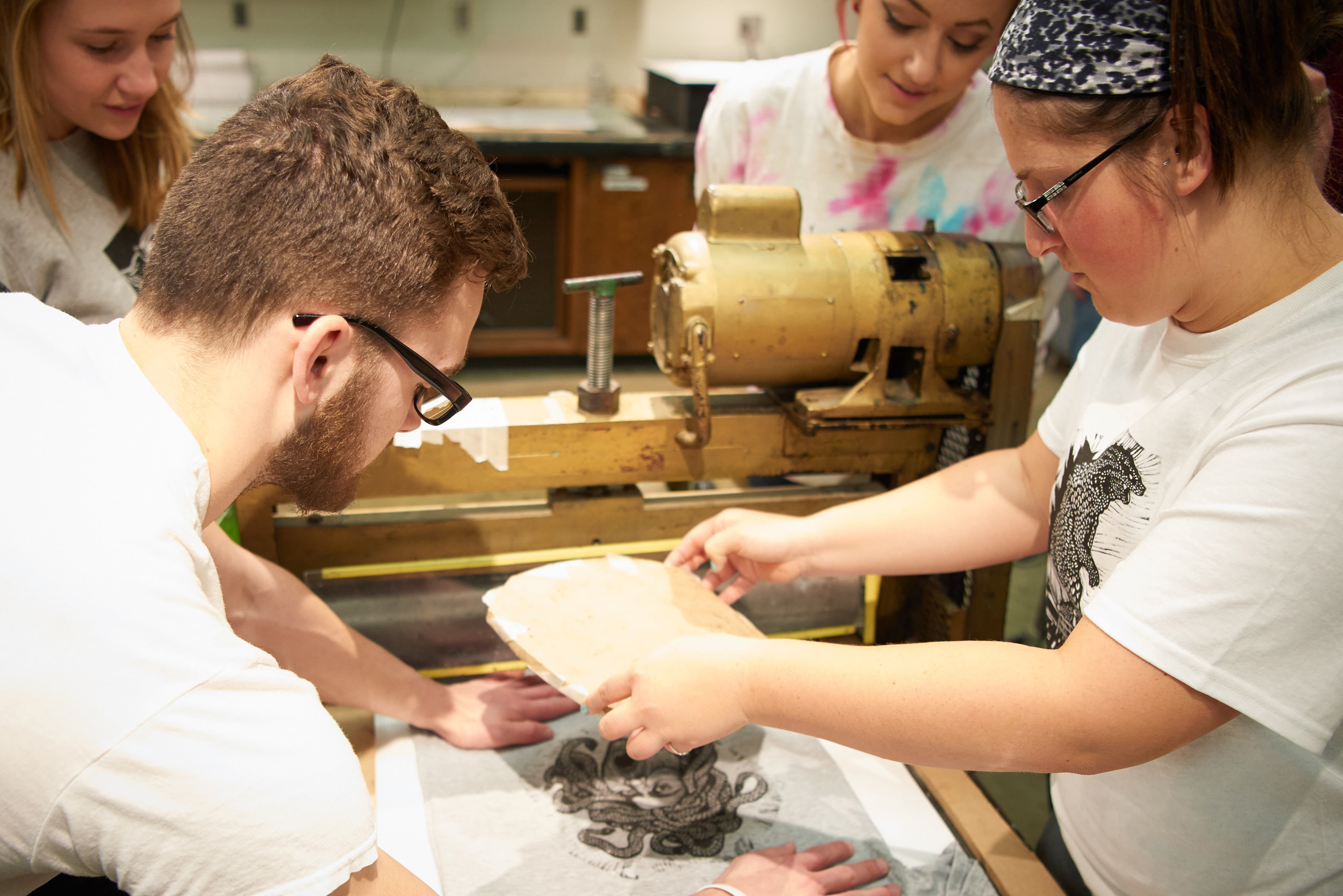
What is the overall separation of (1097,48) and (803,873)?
0.91m

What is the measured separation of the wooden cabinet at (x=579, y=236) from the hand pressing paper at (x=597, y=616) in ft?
8.19

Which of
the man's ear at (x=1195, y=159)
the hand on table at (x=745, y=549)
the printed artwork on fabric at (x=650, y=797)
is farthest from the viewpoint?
the hand on table at (x=745, y=549)

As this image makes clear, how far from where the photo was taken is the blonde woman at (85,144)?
1398mm

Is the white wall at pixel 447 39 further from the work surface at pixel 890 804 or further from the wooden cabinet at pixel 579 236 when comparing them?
the work surface at pixel 890 804

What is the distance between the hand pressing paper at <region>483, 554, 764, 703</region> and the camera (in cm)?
119

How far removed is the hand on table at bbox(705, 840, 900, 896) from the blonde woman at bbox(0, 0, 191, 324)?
4.20 ft

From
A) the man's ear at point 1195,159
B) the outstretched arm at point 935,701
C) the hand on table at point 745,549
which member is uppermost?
the man's ear at point 1195,159

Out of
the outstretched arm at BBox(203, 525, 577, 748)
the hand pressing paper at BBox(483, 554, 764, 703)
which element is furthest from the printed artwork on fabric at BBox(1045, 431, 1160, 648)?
the outstretched arm at BBox(203, 525, 577, 748)

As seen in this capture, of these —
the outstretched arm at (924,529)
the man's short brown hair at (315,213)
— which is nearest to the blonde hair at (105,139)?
the man's short brown hair at (315,213)

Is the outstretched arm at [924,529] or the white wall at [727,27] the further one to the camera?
the white wall at [727,27]

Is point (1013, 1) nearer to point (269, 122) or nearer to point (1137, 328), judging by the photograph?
point (1137, 328)

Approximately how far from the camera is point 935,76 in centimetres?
166

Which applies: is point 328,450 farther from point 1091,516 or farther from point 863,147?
point 863,147

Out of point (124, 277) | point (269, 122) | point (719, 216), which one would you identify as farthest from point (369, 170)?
point (124, 277)
